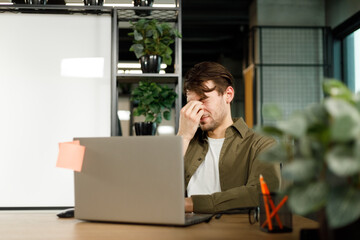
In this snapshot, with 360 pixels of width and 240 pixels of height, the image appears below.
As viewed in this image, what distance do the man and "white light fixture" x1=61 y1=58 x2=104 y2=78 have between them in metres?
0.72

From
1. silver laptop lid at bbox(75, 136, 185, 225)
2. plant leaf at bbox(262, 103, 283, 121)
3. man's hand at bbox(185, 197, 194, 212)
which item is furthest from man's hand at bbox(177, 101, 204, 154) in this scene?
plant leaf at bbox(262, 103, 283, 121)

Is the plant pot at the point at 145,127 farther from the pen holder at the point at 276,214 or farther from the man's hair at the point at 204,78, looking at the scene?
the pen holder at the point at 276,214

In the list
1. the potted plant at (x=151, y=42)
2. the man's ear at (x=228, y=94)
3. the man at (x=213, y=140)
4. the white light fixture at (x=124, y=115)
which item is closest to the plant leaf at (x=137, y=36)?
the potted plant at (x=151, y=42)

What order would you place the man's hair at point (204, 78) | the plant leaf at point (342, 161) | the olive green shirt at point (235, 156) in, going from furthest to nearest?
the man's hair at point (204, 78), the olive green shirt at point (235, 156), the plant leaf at point (342, 161)

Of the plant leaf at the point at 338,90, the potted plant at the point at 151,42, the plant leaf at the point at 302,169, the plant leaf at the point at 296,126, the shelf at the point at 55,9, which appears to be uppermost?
the shelf at the point at 55,9

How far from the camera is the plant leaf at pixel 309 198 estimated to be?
583 mm

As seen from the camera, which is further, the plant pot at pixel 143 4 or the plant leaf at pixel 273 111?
the plant pot at pixel 143 4

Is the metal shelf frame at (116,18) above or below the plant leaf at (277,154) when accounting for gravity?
above

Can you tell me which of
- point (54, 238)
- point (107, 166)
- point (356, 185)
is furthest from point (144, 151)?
point (356, 185)

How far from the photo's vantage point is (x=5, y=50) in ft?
8.15

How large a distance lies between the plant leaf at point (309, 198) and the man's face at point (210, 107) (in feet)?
4.64

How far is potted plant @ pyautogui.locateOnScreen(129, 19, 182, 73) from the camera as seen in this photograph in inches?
98.7

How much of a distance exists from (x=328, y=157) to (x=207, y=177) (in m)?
1.42

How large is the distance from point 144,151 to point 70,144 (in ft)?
0.77
